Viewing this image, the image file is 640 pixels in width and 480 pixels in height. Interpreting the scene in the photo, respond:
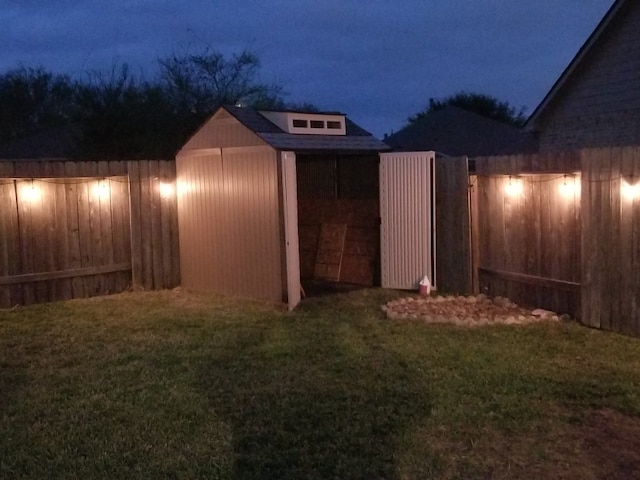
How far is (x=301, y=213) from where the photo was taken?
14086mm

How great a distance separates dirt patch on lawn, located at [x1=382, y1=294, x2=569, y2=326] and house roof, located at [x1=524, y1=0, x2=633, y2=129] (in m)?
8.61

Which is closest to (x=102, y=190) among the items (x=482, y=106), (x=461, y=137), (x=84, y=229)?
(x=84, y=229)

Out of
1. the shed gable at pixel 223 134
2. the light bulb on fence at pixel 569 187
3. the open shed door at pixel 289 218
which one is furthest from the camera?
the shed gable at pixel 223 134

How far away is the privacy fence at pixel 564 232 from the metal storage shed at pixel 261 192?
7.20 ft

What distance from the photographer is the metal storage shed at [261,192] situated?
1104 centimetres

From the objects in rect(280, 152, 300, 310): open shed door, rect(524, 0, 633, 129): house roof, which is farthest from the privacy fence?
rect(524, 0, 633, 129): house roof

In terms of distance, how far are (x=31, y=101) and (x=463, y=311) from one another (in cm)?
2515

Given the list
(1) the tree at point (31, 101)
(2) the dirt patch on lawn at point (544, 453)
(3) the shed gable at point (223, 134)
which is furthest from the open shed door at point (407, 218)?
(1) the tree at point (31, 101)

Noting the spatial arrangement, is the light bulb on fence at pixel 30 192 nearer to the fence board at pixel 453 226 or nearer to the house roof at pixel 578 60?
the fence board at pixel 453 226

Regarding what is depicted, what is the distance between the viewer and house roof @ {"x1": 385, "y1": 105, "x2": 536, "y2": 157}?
24062 mm

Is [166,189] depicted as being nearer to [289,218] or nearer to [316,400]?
[289,218]

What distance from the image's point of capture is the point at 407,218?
1181cm

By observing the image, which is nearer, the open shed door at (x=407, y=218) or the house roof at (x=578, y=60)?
the open shed door at (x=407, y=218)

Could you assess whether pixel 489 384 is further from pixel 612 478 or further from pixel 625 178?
pixel 625 178
